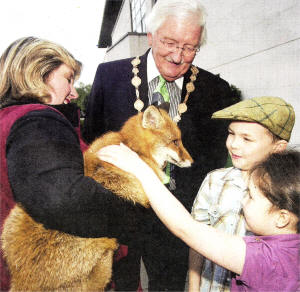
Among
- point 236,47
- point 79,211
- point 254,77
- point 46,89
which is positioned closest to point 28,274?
point 79,211

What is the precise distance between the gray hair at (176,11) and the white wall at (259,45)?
1.41 meters

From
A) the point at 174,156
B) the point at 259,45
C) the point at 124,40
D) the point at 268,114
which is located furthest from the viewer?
the point at 259,45

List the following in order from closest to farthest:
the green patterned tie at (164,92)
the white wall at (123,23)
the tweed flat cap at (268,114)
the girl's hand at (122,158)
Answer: the girl's hand at (122,158) → the tweed flat cap at (268,114) → the green patterned tie at (164,92) → the white wall at (123,23)

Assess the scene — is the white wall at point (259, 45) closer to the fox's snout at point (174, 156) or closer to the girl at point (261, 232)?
the fox's snout at point (174, 156)

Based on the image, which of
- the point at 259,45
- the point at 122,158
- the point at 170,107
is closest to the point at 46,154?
the point at 122,158

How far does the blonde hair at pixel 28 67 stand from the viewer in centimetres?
90

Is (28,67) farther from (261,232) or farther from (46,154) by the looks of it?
(261,232)

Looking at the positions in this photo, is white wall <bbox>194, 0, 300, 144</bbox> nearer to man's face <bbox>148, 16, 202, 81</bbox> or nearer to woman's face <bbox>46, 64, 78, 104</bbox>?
man's face <bbox>148, 16, 202, 81</bbox>

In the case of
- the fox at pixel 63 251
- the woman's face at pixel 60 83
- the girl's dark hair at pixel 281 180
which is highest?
the woman's face at pixel 60 83

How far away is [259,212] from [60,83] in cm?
102

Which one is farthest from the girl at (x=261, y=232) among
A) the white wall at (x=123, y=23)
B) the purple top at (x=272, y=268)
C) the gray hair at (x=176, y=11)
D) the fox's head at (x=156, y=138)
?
the white wall at (x=123, y=23)

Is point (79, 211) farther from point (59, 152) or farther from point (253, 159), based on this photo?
point (253, 159)

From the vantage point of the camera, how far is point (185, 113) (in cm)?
158

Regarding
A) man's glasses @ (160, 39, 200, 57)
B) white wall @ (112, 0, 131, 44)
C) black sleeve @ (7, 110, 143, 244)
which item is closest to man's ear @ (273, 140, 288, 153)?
man's glasses @ (160, 39, 200, 57)
